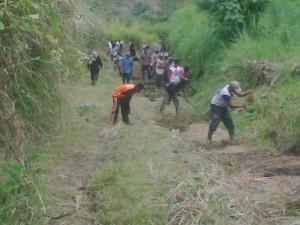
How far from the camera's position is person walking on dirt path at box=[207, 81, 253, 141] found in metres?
11.4

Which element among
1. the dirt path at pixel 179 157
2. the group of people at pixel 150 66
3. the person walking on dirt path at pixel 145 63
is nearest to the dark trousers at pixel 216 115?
the dirt path at pixel 179 157

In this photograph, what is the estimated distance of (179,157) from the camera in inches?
372

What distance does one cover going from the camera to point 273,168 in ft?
30.5

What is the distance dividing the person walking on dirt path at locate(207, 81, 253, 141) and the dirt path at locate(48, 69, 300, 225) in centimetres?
30

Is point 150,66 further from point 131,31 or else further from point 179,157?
point 179,157

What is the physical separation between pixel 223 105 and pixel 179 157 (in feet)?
8.30

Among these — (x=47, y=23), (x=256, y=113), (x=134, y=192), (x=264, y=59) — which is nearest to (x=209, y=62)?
(x=264, y=59)

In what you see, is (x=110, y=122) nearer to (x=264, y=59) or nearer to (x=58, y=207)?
(x=264, y=59)

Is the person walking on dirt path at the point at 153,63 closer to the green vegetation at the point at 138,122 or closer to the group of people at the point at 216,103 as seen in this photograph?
the green vegetation at the point at 138,122

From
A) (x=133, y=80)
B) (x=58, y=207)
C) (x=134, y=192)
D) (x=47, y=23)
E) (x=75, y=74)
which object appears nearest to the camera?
(x=58, y=207)

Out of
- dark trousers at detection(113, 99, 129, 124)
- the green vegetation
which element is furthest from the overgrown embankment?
dark trousers at detection(113, 99, 129, 124)

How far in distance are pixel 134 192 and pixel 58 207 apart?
101 cm

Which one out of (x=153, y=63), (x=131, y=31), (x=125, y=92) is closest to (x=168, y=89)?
(x=125, y=92)

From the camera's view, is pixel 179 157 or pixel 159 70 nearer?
pixel 179 157
